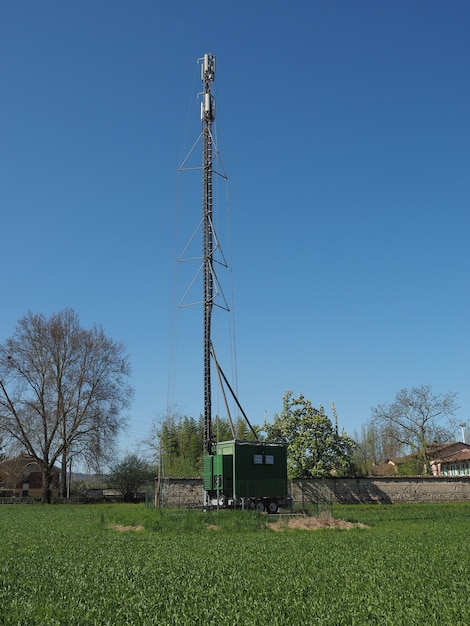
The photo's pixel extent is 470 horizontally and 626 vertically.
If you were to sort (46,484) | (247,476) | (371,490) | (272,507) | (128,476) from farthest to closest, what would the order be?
(128,476) → (46,484) → (371,490) → (272,507) → (247,476)

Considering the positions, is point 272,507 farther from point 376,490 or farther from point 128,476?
point 128,476

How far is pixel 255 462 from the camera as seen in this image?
94.9 feet

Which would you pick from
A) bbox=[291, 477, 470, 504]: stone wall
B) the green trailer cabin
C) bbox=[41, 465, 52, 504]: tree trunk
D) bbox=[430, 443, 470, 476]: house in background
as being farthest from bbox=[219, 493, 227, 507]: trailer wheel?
bbox=[430, 443, 470, 476]: house in background

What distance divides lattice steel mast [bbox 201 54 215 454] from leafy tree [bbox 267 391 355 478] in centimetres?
1914

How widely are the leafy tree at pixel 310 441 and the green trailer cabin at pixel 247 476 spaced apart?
60.5ft

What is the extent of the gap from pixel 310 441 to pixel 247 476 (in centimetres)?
2182

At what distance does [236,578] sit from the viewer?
39.5 feet

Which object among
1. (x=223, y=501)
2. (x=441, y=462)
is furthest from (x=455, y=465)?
(x=223, y=501)

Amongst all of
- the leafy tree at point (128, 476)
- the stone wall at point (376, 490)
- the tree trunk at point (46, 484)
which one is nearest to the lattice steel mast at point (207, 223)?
the stone wall at point (376, 490)

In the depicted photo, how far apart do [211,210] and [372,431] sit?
7506cm

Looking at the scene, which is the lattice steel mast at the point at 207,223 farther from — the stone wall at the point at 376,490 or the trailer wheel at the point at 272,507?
the stone wall at the point at 376,490

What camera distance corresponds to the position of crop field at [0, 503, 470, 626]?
9.11 m

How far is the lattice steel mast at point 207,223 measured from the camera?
31.6 m

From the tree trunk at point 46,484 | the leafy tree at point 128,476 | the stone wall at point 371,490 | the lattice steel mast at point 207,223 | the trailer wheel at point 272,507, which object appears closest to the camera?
the trailer wheel at point 272,507
